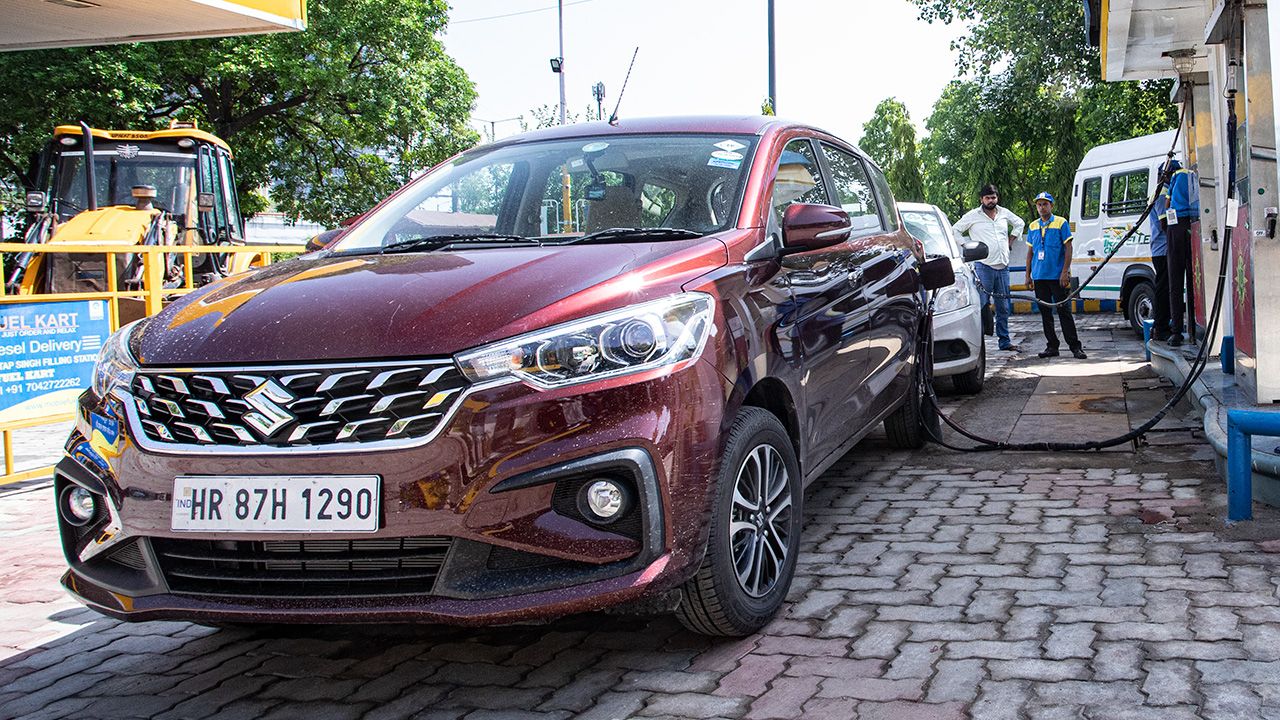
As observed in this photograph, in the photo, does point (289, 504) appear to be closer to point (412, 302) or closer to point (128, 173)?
point (412, 302)

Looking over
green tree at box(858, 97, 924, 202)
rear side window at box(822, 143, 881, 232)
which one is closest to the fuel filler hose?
rear side window at box(822, 143, 881, 232)

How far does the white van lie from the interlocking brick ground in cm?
1113

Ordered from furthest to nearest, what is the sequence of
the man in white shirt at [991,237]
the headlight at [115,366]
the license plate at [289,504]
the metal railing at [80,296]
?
the man in white shirt at [991,237], the metal railing at [80,296], the headlight at [115,366], the license plate at [289,504]

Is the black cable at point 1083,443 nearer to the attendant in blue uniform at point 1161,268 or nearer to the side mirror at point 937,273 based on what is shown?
the side mirror at point 937,273

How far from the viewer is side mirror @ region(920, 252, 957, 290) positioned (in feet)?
20.8

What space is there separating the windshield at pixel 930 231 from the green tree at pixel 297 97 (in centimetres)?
1657

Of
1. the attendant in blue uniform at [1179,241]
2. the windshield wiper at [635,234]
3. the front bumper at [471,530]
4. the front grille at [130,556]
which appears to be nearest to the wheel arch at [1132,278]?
the attendant in blue uniform at [1179,241]

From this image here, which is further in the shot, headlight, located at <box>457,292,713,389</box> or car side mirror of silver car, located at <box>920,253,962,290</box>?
car side mirror of silver car, located at <box>920,253,962,290</box>

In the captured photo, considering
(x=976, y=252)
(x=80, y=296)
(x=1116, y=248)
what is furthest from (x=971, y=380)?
(x=80, y=296)

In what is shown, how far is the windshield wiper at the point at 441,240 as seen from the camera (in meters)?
3.98

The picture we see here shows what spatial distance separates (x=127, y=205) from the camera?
13.7 m

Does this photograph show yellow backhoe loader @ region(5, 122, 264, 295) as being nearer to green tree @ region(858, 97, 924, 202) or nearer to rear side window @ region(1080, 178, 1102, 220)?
rear side window @ region(1080, 178, 1102, 220)

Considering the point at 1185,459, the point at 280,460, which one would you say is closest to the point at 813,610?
the point at 280,460

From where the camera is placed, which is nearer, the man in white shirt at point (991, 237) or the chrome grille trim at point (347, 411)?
the chrome grille trim at point (347, 411)
